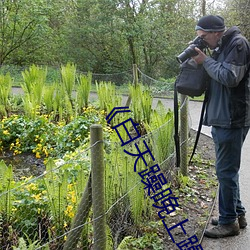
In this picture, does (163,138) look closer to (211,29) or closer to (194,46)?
(194,46)

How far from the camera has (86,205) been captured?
2.42 metres

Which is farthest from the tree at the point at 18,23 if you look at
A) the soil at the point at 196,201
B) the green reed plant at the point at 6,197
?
the green reed plant at the point at 6,197

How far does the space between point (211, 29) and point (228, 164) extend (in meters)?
1.11

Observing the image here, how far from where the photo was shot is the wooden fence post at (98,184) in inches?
91.7

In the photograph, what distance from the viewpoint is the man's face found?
2.95 meters

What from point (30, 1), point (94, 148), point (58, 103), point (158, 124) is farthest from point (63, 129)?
point (30, 1)

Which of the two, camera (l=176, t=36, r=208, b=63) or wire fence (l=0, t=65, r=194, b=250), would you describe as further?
camera (l=176, t=36, r=208, b=63)

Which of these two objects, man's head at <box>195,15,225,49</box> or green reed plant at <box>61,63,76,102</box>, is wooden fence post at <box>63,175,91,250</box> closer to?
man's head at <box>195,15,225,49</box>

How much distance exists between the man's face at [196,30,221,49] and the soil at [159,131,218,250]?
1.69 meters

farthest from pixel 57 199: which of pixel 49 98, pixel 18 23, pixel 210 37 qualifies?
pixel 18 23

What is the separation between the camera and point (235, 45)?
109 inches

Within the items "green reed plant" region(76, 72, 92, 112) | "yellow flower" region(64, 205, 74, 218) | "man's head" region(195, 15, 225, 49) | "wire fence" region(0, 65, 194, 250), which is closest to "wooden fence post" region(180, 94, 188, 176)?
"wire fence" region(0, 65, 194, 250)

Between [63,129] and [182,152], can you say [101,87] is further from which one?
[182,152]

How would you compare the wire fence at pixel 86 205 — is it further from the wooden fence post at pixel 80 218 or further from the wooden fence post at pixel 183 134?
the wooden fence post at pixel 183 134
